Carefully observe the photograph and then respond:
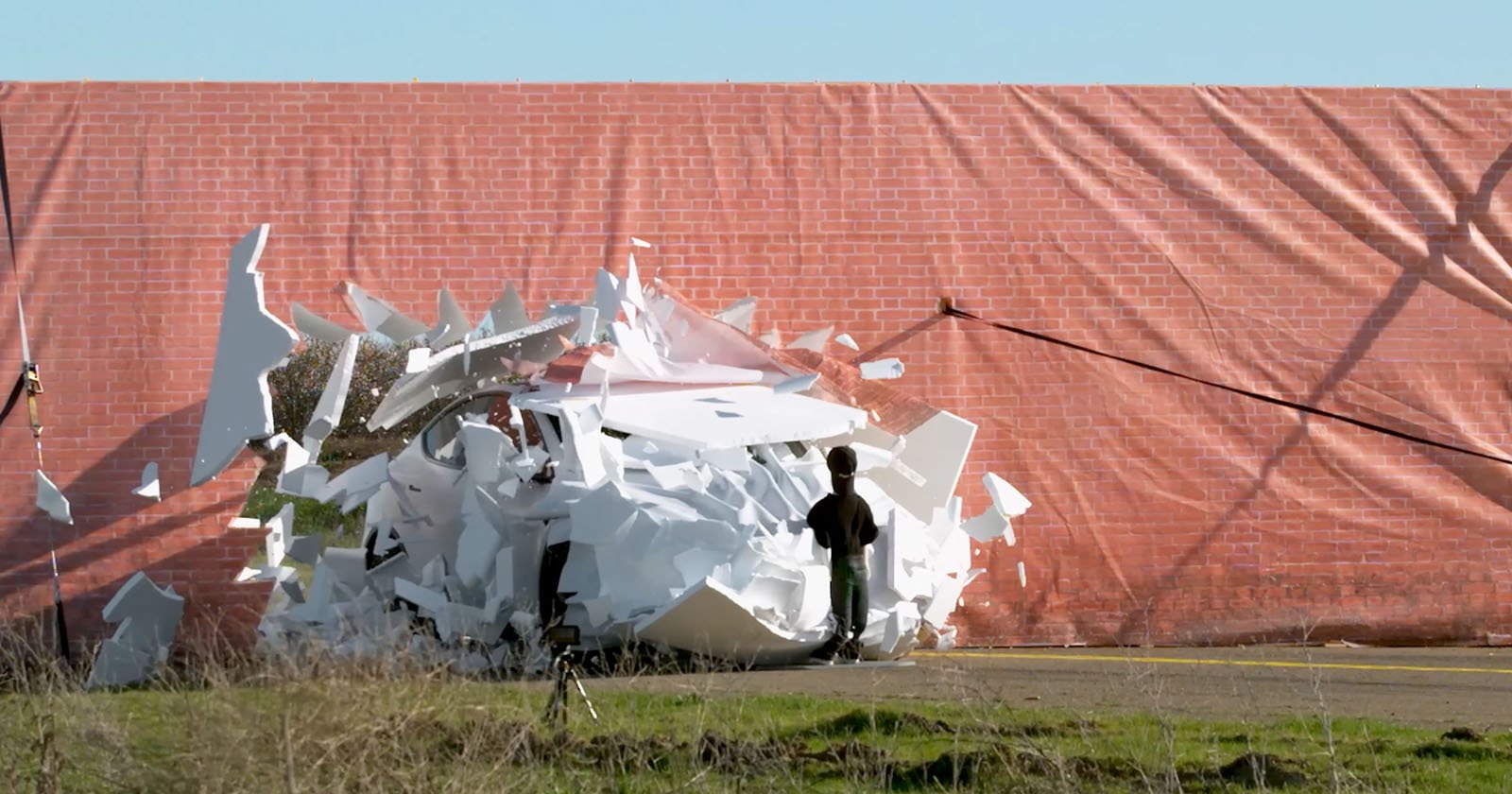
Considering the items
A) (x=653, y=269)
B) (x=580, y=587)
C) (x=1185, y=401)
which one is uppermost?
(x=653, y=269)

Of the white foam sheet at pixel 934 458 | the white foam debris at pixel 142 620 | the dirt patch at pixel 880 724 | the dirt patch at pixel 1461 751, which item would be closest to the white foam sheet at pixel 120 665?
the white foam debris at pixel 142 620

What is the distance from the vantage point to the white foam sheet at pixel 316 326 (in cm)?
1269

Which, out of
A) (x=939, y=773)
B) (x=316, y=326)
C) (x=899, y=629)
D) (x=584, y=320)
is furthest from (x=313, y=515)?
(x=939, y=773)

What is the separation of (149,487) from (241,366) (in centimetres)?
150

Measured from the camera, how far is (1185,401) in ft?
44.2

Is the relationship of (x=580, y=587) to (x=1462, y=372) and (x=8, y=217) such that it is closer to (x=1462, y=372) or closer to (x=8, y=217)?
(x=8, y=217)

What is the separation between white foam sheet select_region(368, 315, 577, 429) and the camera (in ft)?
39.5

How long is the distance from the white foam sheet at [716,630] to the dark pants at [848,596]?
0.17m

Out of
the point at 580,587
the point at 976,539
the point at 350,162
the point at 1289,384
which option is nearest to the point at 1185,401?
the point at 1289,384

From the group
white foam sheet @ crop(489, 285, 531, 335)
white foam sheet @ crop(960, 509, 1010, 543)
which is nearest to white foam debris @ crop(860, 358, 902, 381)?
white foam sheet @ crop(960, 509, 1010, 543)

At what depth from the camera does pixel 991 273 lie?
13.4 metres

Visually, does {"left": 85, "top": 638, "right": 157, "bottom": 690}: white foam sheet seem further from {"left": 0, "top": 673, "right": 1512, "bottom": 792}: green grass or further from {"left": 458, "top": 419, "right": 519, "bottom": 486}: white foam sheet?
{"left": 0, "top": 673, "right": 1512, "bottom": 792}: green grass

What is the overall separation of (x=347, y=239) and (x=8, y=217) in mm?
1957

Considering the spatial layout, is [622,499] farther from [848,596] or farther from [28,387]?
[28,387]
